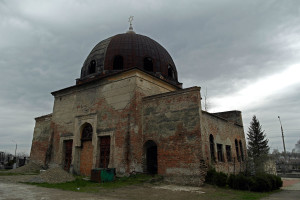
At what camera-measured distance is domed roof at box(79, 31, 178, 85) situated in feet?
59.4

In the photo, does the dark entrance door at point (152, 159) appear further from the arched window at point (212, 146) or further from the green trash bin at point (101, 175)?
A: the arched window at point (212, 146)

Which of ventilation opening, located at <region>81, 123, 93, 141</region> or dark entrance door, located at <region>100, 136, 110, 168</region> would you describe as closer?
dark entrance door, located at <region>100, 136, 110, 168</region>

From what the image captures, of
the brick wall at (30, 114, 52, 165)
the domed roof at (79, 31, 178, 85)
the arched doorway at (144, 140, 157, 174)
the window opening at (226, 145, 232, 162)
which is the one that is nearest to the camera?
the arched doorway at (144, 140, 157, 174)

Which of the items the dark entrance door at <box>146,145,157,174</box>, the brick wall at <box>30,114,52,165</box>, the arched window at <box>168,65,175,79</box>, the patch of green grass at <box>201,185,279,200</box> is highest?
the arched window at <box>168,65,175,79</box>

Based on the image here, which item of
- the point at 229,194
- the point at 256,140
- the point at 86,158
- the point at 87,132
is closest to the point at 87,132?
the point at 87,132

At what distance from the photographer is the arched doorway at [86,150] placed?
16.0 m

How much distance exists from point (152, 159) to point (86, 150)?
552 centimetres

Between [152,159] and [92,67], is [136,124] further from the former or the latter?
[92,67]

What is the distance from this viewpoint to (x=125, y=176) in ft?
43.5

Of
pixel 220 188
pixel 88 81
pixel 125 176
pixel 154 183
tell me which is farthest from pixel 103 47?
pixel 220 188

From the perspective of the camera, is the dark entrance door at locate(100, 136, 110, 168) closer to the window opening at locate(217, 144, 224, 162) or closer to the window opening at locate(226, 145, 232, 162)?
the window opening at locate(217, 144, 224, 162)

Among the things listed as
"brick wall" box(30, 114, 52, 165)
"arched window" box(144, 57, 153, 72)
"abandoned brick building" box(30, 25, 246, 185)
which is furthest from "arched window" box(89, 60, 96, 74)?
"brick wall" box(30, 114, 52, 165)

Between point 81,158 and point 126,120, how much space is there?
5229 millimetres

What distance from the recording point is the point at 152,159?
46.3 ft
